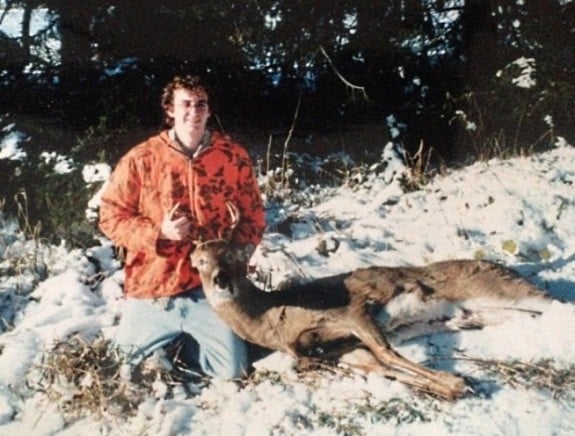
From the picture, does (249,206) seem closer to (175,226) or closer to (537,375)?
(175,226)

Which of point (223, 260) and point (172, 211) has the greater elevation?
point (172, 211)

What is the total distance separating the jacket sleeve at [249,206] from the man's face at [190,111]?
0.18 metres

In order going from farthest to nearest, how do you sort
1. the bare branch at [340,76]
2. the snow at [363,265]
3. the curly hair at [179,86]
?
the bare branch at [340,76]
the curly hair at [179,86]
the snow at [363,265]

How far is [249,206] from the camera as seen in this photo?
2846mm

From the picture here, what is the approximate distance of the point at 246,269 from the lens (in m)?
2.86

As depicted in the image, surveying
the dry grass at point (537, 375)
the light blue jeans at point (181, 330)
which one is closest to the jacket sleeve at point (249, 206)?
the light blue jeans at point (181, 330)

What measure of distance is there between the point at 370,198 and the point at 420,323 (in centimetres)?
55

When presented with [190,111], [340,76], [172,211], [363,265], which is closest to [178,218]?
[172,211]

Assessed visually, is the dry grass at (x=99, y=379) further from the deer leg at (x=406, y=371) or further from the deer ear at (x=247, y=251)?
the deer leg at (x=406, y=371)

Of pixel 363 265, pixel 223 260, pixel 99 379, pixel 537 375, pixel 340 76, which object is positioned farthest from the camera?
pixel 340 76

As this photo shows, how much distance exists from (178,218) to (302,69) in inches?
30.3

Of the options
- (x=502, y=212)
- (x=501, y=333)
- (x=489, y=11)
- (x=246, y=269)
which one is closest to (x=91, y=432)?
(x=246, y=269)

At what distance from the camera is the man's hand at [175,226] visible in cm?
270

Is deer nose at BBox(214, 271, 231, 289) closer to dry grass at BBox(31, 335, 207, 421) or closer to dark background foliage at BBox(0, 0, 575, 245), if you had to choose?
dry grass at BBox(31, 335, 207, 421)
